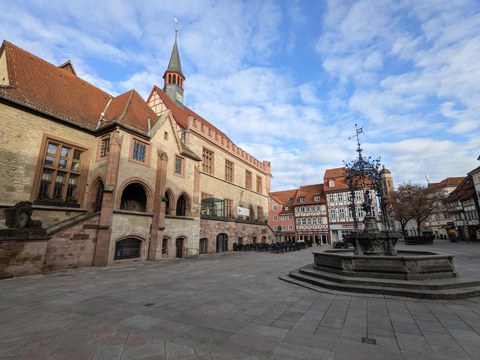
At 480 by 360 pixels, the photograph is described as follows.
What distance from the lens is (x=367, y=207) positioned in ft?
38.1

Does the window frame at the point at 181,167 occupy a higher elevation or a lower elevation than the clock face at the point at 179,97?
lower

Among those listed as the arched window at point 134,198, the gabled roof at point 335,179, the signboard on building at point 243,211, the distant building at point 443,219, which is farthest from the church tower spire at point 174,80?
the distant building at point 443,219

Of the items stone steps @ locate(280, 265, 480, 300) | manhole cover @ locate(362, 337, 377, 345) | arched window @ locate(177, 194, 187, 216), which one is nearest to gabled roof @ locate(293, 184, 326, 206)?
arched window @ locate(177, 194, 187, 216)

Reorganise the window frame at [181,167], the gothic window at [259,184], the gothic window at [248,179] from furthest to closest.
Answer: the gothic window at [259,184] → the gothic window at [248,179] → the window frame at [181,167]

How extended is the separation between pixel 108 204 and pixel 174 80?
2708 cm

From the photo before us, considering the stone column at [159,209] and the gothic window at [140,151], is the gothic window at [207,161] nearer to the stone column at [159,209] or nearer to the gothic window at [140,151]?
the stone column at [159,209]

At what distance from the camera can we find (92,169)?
17250 mm

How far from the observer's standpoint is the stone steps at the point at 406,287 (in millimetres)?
6121

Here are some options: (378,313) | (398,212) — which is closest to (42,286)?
(378,313)

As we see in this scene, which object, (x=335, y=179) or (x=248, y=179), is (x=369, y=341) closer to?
(x=248, y=179)

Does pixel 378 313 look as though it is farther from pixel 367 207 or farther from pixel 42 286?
pixel 42 286

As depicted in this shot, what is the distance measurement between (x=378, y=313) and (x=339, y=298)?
1.41 meters

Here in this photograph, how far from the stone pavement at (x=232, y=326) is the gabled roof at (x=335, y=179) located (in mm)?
44966

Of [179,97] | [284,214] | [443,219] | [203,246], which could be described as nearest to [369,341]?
[203,246]
